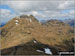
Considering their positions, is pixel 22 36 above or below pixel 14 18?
below

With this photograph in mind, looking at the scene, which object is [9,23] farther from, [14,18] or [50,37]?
[50,37]

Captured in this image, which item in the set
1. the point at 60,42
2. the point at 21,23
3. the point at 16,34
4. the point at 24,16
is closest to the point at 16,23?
the point at 21,23

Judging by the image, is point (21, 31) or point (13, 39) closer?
point (13, 39)

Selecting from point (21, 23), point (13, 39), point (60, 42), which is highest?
point (21, 23)

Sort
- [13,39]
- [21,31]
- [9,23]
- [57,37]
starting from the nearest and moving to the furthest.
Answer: [13,39] → [21,31] → [57,37] → [9,23]

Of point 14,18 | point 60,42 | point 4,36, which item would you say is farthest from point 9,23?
point 60,42

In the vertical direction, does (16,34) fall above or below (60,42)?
above

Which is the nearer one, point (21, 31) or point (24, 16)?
point (21, 31)

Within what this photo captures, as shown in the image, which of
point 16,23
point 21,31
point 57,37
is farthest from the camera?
point 16,23

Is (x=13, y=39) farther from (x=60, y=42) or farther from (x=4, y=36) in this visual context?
(x=60, y=42)
